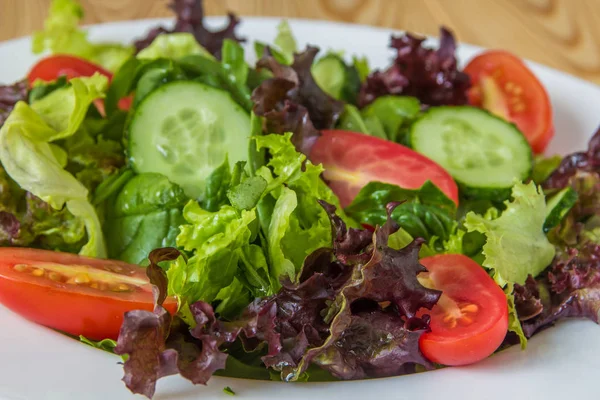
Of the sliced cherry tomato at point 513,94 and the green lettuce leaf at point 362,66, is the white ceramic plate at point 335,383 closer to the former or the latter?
the sliced cherry tomato at point 513,94

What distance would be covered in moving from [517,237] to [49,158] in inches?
54.7

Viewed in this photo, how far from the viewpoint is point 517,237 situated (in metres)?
1.99

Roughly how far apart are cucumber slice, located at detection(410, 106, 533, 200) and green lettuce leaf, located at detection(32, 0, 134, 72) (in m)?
1.45

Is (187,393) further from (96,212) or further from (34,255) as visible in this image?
(96,212)

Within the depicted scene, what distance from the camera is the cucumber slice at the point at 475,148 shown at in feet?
7.53

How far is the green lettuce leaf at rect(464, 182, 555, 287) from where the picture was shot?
191 cm

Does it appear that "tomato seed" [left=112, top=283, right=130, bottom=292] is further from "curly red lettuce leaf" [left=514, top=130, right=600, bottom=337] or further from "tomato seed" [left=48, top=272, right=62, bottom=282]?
"curly red lettuce leaf" [left=514, top=130, right=600, bottom=337]

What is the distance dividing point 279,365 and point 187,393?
0.22 m

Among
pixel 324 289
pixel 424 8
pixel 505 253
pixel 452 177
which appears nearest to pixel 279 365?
pixel 324 289

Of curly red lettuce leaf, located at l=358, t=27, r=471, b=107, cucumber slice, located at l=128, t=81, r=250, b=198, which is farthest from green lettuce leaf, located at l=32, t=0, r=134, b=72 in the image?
curly red lettuce leaf, located at l=358, t=27, r=471, b=107

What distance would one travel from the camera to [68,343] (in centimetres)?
173

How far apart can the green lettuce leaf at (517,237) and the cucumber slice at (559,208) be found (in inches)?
3.4

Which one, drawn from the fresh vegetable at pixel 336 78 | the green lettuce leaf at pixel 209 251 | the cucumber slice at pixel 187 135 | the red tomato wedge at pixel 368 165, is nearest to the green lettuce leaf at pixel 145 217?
the cucumber slice at pixel 187 135

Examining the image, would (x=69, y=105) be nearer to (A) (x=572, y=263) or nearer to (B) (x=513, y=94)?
(A) (x=572, y=263)
